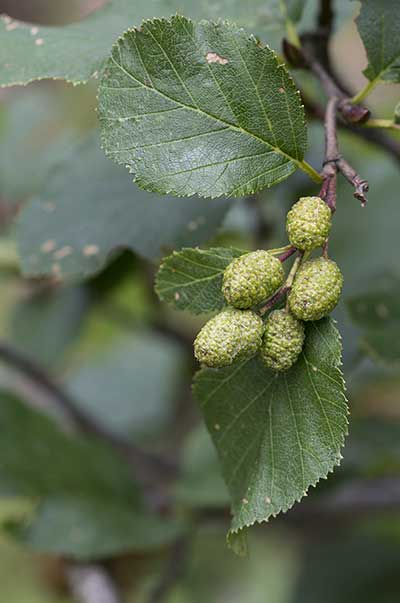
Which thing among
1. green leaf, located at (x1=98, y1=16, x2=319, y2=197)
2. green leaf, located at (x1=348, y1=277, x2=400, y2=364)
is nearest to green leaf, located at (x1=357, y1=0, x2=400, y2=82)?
green leaf, located at (x1=98, y1=16, x2=319, y2=197)

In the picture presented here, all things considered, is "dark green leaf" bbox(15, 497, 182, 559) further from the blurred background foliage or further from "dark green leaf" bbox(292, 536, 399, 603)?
"dark green leaf" bbox(292, 536, 399, 603)

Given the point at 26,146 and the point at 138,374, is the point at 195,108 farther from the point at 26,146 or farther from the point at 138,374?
the point at 138,374

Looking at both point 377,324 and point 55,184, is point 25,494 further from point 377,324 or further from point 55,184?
point 377,324

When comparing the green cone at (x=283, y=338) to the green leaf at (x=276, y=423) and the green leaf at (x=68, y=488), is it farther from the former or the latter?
the green leaf at (x=68, y=488)

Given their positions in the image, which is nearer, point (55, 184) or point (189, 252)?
point (189, 252)

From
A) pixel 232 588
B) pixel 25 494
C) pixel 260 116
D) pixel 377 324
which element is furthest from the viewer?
pixel 232 588

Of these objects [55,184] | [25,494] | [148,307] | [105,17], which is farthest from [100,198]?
[148,307]

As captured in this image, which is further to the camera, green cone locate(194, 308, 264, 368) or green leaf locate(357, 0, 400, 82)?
green leaf locate(357, 0, 400, 82)

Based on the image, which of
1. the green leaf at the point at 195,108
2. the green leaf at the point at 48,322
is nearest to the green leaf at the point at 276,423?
the green leaf at the point at 195,108
